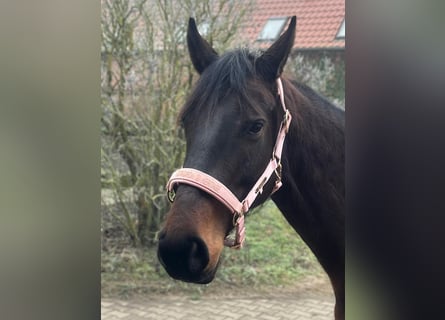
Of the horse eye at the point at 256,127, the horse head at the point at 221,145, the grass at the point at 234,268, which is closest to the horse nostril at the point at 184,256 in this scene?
the horse head at the point at 221,145

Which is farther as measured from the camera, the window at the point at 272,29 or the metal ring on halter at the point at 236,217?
the window at the point at 272,29

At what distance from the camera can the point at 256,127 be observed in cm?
158

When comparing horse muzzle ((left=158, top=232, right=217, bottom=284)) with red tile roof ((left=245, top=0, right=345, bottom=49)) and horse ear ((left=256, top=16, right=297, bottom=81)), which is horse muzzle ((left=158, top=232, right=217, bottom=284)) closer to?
horse ear ((left=256, top=16, right=297, bottom=81))

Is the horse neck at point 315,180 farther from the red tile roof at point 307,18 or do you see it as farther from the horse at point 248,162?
the red tile roof at point 307,18

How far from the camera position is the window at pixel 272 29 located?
412 centimetres

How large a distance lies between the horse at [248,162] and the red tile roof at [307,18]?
2330 mm

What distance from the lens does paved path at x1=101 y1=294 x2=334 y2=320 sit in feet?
12.1

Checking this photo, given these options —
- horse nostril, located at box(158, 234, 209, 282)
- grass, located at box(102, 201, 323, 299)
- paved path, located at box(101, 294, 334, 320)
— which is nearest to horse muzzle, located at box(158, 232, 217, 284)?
horse nostril, located at box(158, 234, 209, 282)

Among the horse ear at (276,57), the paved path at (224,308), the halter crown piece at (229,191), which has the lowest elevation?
the paved path at (224,308)

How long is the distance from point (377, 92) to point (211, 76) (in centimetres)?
72

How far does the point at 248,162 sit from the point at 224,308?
2.54 metres

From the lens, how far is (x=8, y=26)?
3.57ft

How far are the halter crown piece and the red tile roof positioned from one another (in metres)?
2.52

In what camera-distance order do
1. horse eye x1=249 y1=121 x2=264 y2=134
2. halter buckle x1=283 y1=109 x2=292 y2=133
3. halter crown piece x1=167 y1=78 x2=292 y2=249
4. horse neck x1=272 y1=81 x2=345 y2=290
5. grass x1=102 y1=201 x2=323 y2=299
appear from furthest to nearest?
grass x1=102 y1=201 x2=323 y2=299 < horse neck x1=272 y1=81 x2=345 y2=290 < halter buckle x1=283 y1=109 x2=292 y2=133 < horse eye x1=249 y1=121 x2=264 y2=134 < halter crown piece x1=167 y1=78 x2=292 y2=249
